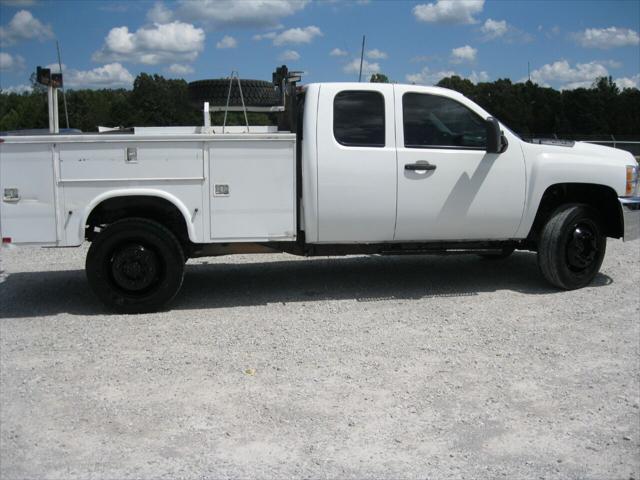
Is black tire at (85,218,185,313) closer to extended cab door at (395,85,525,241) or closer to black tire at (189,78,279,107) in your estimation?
black tire at (189,78,279,107)

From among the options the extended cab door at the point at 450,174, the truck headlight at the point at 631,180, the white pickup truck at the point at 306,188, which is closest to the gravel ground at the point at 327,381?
the white pickup truck at the point at 306,188

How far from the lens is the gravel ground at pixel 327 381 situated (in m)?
3.79

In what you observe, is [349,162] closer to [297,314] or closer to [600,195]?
[297,314]

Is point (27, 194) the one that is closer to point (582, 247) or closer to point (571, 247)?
point (571, 247)

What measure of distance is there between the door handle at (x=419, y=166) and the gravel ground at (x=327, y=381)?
4.41 feet

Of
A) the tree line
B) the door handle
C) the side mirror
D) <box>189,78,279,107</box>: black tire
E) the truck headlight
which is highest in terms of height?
the tree line

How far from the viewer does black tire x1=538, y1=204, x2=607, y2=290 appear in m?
7.23

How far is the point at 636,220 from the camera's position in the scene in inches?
491

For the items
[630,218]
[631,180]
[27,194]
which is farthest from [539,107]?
[27,194]

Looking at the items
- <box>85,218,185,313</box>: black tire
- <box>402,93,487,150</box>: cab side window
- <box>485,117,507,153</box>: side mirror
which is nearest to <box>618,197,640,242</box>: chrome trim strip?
<box>485,117,507,153</box>: side mirror

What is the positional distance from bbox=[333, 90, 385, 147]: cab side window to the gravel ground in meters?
1.63

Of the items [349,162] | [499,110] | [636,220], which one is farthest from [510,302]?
[499,110]

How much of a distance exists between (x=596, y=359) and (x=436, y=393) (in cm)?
153

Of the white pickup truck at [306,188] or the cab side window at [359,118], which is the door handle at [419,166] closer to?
the white pickup truck at [306,188]
